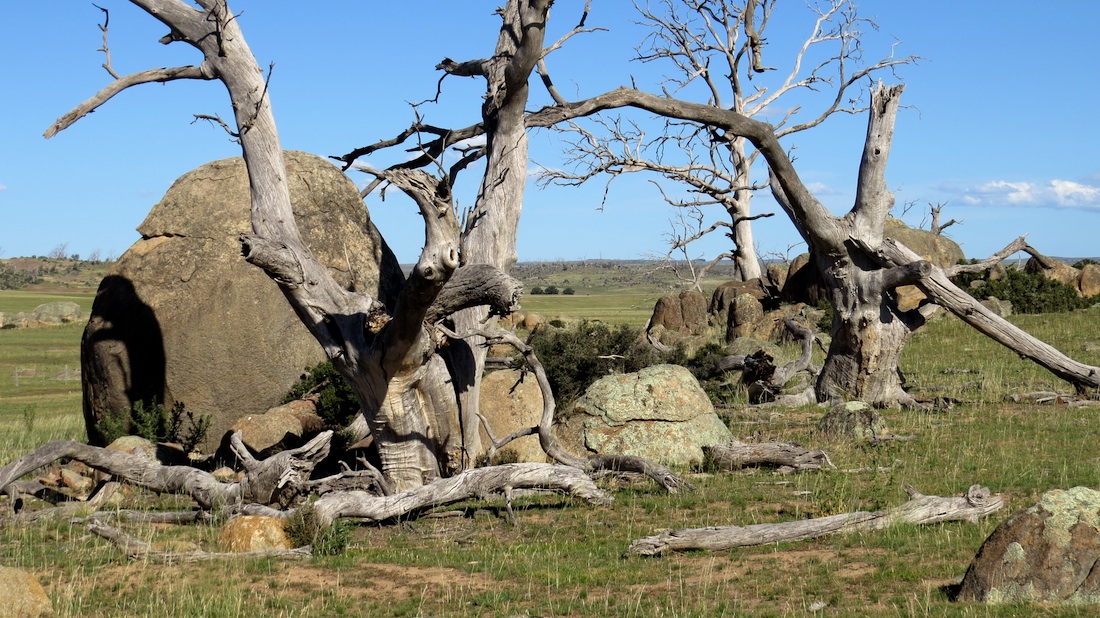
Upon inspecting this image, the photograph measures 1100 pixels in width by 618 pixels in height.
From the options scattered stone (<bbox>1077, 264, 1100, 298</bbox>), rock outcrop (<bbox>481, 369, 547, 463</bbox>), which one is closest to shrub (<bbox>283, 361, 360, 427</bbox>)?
rock outcrop (<bbox>481, 369, 547, 463</bbox>)

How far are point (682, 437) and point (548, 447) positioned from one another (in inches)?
96.1

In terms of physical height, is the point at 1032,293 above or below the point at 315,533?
above

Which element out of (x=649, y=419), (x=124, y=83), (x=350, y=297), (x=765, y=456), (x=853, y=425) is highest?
(x=124, y=83)

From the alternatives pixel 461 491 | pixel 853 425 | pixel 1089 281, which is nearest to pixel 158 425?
pixel 461 491

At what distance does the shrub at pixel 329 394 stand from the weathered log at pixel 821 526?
733 centimetres

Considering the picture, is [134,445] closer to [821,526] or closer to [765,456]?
[765,456]

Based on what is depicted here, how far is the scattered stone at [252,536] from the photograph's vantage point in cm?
998

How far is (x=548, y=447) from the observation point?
1261 centimetres

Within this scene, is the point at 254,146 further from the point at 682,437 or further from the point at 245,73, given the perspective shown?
the point at 682,437

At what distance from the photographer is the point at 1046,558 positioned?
23.4 feet

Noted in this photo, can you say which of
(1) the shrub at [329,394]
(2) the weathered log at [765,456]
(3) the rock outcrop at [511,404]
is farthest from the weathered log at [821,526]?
(1) the shrub at [329,394]

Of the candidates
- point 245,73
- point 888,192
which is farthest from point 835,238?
point 245,73

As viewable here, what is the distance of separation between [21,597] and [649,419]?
8.63 metres

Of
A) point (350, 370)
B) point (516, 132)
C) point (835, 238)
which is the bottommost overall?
point (350, 370)
